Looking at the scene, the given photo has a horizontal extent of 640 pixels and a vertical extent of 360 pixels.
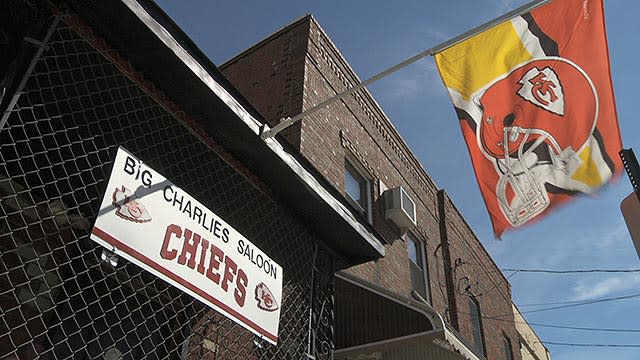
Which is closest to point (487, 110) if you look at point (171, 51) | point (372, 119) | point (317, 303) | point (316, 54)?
point (317, 303)

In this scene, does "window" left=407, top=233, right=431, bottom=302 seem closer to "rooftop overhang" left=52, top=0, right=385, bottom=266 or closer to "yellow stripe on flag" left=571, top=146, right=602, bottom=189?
"rooftop overhang" left=52, top=0, right=385, bottom=266

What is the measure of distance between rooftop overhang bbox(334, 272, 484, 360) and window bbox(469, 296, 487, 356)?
650 cm

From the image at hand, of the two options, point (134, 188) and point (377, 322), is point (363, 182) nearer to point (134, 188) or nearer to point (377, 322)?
point (377, 322)

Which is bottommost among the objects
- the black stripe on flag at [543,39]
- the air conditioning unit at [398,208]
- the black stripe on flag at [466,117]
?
the black stripe on flag at [466,117]

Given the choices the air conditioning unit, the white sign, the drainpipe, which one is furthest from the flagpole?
the drainpipe

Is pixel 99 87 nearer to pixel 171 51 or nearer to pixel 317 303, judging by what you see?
pixel 171 51

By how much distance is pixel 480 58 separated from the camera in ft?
18.1

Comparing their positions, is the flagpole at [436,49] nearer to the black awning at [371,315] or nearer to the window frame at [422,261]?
the black awning at [371,315]

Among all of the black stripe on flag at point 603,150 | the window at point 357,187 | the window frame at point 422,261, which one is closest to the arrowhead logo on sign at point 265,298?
the black stripe on flag at point 603,150

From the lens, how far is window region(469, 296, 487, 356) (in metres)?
13.2

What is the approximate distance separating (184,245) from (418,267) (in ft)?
27.8

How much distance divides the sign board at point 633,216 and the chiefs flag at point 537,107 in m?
2.16

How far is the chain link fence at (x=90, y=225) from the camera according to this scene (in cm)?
370

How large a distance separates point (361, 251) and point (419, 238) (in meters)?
6.57
